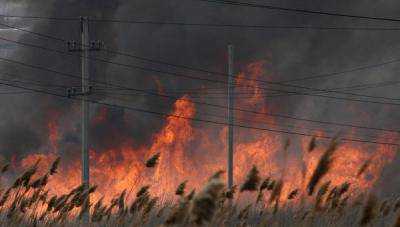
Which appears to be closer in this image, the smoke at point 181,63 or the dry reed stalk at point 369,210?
the dry reed stalk at point 369,210

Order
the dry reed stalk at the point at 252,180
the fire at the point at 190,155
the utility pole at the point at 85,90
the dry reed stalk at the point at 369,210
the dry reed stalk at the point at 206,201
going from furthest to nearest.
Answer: the fire at the point at 190,155, the utility pole at the point at 85,90, the dry reed stalk at the point at 252,180, the dry reed stalk at the point at 369,210, the dry reed stalk at the point at 206,201

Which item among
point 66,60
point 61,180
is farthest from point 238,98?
point 66,60

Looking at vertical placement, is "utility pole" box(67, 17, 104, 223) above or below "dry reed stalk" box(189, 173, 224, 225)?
above

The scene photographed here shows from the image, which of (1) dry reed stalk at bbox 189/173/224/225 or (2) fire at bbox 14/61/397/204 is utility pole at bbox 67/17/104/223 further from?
(1) dry reed stalk at bbox 189/173/224/225

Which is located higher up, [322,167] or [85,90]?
[85,90]

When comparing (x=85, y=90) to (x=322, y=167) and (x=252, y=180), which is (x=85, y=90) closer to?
(x=252, y=180)

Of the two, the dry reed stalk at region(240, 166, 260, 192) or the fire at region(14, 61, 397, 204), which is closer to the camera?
the dry reed stalk at region(240, 166, 260, 192)

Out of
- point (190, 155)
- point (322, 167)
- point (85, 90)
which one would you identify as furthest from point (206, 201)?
point (190, 155)

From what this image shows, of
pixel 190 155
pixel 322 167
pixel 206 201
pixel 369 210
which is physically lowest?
pixel 190 155

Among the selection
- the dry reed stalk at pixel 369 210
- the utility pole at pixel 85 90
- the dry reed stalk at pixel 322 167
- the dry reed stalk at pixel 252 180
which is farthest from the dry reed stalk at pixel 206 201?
the utility pole at pixel 85 90

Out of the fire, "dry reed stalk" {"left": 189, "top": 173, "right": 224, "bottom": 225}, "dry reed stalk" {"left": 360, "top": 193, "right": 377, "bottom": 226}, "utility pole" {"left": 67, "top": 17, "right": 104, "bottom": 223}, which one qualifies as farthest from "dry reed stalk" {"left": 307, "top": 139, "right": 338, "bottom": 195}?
the fire

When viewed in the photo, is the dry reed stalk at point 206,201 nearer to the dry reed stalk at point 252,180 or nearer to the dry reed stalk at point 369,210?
the dry reed stalk at point 369,210

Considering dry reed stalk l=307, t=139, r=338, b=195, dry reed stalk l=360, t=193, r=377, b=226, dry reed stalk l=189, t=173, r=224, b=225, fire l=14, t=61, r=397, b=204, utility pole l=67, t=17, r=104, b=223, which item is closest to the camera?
dry reed stalk l=189, t=173, r=224, b=225

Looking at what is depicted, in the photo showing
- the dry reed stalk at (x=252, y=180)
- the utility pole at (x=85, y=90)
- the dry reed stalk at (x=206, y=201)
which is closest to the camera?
the dry reed stalk at (x=206, y=201)
